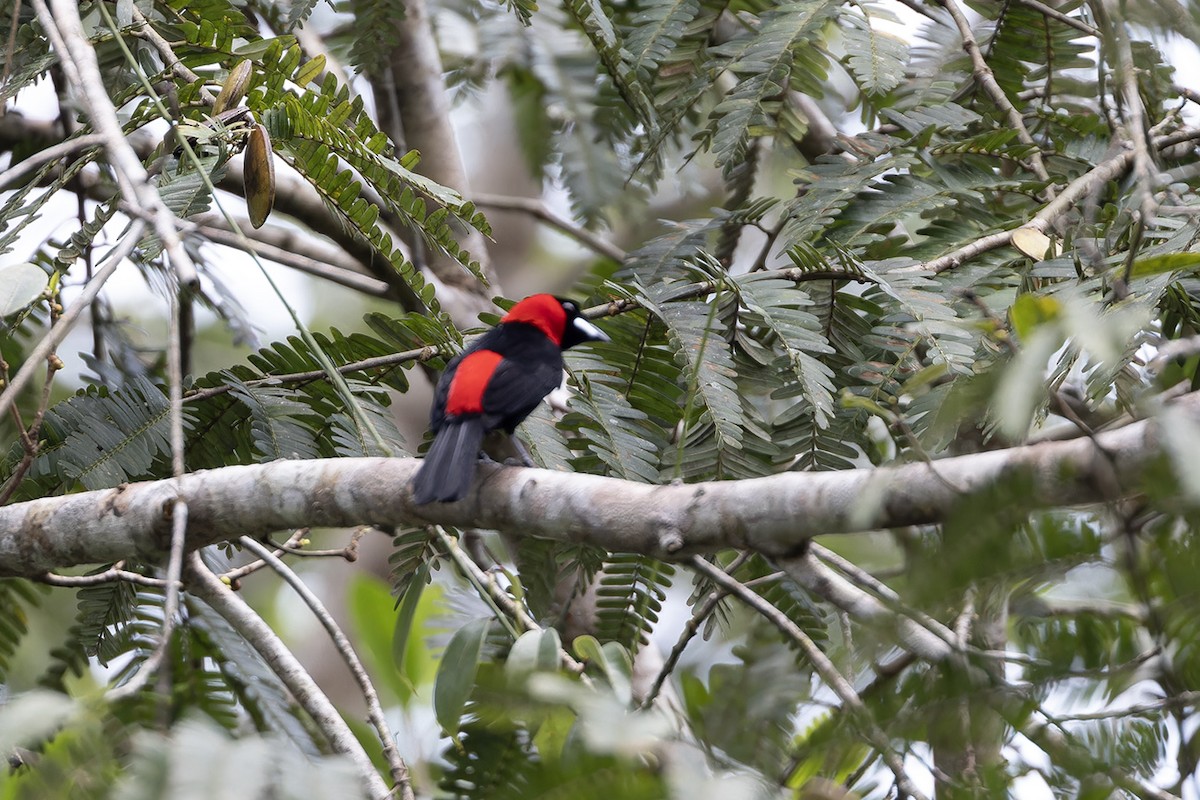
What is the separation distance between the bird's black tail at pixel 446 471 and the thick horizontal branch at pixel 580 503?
35 millimetres

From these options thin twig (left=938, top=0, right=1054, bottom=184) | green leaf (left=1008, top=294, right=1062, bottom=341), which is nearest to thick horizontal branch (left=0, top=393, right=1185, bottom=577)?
green leaf (left=1008, top=294, right=1062, bottom=341)

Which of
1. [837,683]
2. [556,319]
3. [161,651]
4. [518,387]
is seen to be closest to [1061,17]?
[556,319]

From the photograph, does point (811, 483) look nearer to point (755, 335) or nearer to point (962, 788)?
point (962, 788)

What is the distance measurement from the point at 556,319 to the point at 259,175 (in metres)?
1.41

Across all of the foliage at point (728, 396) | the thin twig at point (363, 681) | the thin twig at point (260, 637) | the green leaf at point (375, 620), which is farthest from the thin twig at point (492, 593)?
the green leaf at point (375, 620)

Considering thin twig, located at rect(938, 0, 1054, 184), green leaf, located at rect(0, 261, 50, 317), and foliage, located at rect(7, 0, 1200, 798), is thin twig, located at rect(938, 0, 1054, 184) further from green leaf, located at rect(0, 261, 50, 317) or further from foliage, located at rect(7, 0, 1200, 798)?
green leaf, located at rect(0, 261, 50, 317)

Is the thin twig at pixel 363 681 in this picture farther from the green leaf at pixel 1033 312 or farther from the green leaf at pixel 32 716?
the green leaf at pixel 1033 312

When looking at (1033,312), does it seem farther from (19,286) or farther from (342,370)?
(342,370)

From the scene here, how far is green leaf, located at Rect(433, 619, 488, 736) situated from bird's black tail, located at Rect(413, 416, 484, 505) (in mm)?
393

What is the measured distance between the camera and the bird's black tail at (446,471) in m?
2.05

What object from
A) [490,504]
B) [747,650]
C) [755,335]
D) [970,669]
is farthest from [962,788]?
[755,335]

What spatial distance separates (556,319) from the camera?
359cm

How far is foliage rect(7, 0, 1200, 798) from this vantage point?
117 cm

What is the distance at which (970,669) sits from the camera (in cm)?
128
